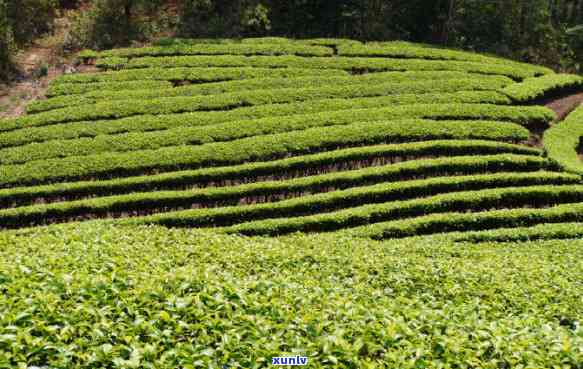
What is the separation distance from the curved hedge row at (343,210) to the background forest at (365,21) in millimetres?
22894

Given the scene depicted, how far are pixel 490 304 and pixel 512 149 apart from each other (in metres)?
16.0

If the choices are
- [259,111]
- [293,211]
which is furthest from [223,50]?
[293,211]

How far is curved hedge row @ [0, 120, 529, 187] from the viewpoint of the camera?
24.0 meters

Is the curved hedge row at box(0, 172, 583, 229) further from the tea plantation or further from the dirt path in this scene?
the dirt path

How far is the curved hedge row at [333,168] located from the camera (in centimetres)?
2292

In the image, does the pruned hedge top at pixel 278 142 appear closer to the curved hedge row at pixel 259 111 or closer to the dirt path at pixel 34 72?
the curved hedge row at pixel 259 111

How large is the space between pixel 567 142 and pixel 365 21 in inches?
873

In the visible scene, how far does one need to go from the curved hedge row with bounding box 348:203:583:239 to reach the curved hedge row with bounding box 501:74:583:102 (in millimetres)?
11349

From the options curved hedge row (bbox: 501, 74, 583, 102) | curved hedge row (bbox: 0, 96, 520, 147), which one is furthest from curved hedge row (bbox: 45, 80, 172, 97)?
curved hedge row (bbox: 501, 74, 583, 102)

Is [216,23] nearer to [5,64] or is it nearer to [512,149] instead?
[5,64]

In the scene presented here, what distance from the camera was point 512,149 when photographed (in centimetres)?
2567

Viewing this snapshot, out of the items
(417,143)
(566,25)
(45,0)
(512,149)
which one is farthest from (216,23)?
(566,25)

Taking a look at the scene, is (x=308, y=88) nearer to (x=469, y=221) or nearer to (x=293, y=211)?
(x=293, y=211)

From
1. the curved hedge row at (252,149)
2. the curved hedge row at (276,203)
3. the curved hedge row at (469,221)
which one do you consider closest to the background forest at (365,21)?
the curved hedge row at (252,149)
